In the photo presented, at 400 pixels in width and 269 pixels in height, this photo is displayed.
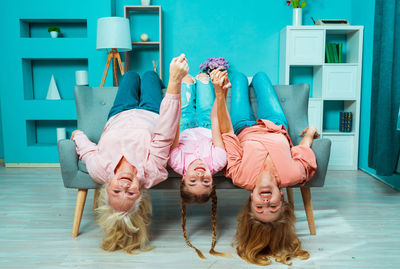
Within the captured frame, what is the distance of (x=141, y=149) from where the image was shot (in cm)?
171

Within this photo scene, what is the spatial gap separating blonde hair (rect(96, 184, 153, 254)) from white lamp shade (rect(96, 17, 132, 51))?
2054 mm

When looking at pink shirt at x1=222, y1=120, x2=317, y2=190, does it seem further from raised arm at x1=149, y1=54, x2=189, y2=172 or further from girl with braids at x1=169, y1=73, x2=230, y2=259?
raised arm at x1=149, y1=54, x2=189, y2=172

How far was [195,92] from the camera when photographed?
8.11ft

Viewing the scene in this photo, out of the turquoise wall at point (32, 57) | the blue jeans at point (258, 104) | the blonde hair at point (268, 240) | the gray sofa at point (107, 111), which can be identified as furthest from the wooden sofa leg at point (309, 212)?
the turquoise wall at point (32, 57)

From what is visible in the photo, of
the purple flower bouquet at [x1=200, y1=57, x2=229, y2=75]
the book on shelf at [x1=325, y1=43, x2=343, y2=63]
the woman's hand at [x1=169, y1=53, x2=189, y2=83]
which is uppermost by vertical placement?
the book on shelf at [x1=325, y1=43, x2=343, y2=63]

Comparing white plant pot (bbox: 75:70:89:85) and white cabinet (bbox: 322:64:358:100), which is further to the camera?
white plant pot (bbox: 75:70:89:85)

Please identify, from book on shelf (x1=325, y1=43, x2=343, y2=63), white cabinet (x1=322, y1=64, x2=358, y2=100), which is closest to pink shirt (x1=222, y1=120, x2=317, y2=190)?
white cabinet (x1=322, y1=64, x2=358, y2=100)

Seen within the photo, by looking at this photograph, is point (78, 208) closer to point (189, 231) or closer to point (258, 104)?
point (189, 231)

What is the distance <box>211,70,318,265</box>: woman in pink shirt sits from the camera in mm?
1586

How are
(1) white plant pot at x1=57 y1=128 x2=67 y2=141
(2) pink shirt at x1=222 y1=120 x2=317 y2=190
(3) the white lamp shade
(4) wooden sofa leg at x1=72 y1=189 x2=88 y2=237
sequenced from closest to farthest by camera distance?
1. (2) pink shirt at x1=222 y1=120 x2=317 y2=190
2. (4) wooden sofa leg at x1=72 y1=189 x2=88 y2=237
3. (3) the white lamp shade
4. (1) white plant pot at x1=57 y1=128 x2=67 y2=141

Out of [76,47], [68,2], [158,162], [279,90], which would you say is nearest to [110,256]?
[158,162]

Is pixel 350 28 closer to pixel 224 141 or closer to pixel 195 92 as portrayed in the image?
pixel 195 92

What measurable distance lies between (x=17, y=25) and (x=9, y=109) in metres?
0.85

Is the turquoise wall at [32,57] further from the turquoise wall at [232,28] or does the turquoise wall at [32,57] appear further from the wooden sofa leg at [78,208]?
A: the wooden sofa leg at [78,208]
